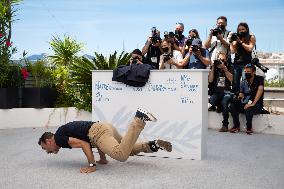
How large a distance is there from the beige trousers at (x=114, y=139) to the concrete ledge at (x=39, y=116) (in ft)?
14.5

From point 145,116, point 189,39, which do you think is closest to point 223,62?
point 189,39

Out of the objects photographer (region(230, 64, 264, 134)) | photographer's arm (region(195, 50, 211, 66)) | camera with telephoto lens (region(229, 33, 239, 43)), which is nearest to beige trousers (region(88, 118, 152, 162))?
photographer's arm (region(195, 50, 211, 66))

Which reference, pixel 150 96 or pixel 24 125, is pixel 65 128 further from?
pixel 24 125

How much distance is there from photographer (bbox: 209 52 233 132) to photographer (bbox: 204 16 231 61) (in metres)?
0.19

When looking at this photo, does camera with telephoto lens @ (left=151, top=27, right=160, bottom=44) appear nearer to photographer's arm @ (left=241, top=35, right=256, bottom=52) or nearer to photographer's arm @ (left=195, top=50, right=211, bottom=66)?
photographer's arm @ (left=195, top=50, right=211, bottom=66)

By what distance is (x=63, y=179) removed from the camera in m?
5.17

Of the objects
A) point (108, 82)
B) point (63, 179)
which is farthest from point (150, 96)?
point (63, 179)

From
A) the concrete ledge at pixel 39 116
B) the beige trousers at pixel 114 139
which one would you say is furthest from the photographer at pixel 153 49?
the beige trousers at pixel 114 139

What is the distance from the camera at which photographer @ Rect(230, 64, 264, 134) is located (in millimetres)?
8531

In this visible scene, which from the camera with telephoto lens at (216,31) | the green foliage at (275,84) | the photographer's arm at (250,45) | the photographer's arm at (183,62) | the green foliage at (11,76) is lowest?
the green foliage at (275,84)

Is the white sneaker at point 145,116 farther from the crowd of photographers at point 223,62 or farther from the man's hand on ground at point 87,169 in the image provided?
the crowd of photographers at point 223,62

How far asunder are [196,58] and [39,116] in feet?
12.6

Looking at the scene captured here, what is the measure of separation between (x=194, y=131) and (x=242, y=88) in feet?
9.45

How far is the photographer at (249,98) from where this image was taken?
28.0 ft
